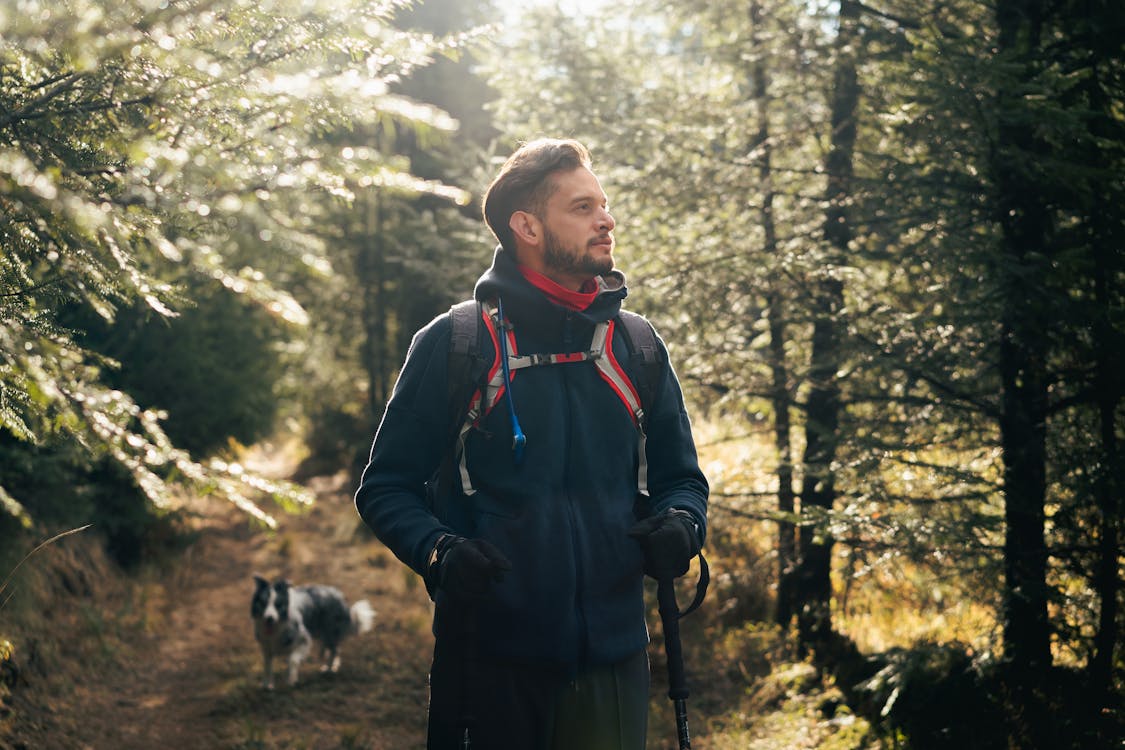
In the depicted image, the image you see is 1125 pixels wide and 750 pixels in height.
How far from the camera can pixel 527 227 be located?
10.2 ft

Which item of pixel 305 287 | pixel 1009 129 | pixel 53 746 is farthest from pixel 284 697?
pixel 305 287

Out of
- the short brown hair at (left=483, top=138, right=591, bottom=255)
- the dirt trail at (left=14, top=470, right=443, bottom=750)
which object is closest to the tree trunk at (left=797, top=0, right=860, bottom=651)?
the dirt trail at (left=14, top=470, right=443, bottom=750)

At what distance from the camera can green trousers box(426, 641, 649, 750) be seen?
275cm

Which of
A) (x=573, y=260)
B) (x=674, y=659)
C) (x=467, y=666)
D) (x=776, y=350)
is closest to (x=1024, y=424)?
(x=776, y=350)

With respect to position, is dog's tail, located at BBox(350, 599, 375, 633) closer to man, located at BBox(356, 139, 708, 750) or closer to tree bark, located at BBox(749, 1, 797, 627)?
tree bark, located at BBox(749, 1, 797, 627)

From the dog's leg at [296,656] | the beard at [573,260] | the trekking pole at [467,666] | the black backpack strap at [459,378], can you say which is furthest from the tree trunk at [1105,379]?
the dog's leg at [296,656]

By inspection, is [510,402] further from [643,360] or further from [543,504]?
[643,360]

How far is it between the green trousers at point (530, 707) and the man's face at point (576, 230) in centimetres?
130

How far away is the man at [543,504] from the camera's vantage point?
2760 mm

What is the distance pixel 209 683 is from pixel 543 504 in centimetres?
709

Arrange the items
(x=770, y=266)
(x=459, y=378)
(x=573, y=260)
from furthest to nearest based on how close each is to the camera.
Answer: (x=770, y=266) < (x=573, y=260) < (x=459, y=378)

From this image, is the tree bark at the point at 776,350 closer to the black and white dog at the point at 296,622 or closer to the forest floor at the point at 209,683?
the forest floor at the point at 209,683

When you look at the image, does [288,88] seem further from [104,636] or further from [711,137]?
[104,636]

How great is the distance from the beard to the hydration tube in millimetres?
252
